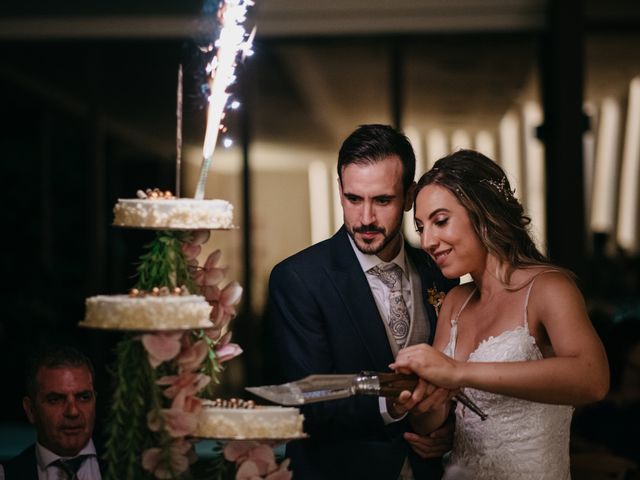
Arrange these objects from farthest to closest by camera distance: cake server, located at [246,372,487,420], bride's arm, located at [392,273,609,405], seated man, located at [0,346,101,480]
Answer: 1. seated man, located at [0,346,101,480]
2. bride's arm, located at [392,273,609,405]
3. cake server, located at [246,372,487,420]

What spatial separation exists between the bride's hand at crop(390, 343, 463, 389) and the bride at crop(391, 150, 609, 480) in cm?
9

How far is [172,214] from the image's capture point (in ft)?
8.73

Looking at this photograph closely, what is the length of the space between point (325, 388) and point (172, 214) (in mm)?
568

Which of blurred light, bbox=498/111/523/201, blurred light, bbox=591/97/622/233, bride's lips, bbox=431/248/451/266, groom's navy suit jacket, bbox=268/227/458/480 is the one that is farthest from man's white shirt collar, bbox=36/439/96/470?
blurred light, bbox=591/97/622/233

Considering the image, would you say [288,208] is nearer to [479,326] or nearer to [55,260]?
[55,260]

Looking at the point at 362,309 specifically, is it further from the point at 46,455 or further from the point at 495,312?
the point at 46,455

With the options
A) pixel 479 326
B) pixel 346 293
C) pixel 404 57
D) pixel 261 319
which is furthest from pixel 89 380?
pixel 404 57

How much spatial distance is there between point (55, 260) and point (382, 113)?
2.57m

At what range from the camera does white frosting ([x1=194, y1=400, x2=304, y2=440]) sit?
103 inches

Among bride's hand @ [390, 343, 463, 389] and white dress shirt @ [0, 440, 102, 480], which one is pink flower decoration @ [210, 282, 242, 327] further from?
white dress shirt @ [0, 440, 102, 480]

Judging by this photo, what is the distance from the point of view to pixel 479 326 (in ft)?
10.9

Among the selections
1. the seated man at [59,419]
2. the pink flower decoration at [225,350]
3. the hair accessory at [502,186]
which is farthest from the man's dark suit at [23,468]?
the hair accessory at [502,186]

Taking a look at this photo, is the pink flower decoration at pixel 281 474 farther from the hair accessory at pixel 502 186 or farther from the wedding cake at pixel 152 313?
the hair accessory at pixel 502 186

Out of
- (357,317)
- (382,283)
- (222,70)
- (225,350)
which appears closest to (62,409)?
(225,350)
